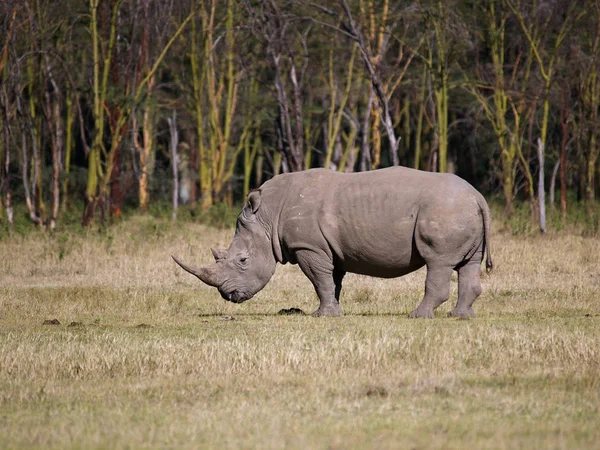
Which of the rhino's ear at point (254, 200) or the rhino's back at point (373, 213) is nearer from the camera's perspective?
the rhino's back at point (373, 213)

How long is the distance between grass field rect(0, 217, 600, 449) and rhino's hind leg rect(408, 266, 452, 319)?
212 mm

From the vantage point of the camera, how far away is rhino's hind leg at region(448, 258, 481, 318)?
41.4 feet

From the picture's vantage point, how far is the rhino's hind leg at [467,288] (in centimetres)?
1262

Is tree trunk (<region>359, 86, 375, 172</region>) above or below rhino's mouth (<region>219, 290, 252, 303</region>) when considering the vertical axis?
below

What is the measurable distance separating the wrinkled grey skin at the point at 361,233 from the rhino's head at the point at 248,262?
1 cm

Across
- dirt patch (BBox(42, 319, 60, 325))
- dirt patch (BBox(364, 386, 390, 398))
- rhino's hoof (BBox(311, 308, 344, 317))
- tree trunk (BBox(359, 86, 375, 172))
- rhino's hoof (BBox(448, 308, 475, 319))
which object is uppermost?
dirt patch (BBox(364, 386, 390, 398))

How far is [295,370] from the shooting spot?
367 inches

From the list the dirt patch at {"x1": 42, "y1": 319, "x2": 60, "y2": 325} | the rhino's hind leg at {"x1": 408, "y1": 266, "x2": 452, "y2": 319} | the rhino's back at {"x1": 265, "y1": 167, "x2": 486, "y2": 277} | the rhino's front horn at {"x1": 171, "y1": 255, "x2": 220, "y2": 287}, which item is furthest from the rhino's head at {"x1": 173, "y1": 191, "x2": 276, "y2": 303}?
the rhino's hind leg at {"x1": 408, "y1": 266, "x2": 452, "y2": 319}

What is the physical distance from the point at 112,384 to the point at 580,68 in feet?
76.5

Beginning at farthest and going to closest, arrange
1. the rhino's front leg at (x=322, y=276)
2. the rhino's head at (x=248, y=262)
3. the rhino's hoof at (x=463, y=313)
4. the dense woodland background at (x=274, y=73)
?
the dense woodland background at (x=274, y=73)
the rhino's head at (x=248, y=262)
the rhino's front leg at (x=322, y=276)
the rhino's hoof at (x=463, y=313)

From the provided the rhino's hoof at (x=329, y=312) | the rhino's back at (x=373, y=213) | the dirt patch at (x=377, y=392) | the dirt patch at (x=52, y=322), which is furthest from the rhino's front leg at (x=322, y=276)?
the dirt patch at (x=377, y=392)

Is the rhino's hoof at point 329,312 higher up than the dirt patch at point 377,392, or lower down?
lower down

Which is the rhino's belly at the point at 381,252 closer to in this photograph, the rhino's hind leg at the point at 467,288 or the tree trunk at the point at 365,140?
the rhino's hind leg at the point at 467,288

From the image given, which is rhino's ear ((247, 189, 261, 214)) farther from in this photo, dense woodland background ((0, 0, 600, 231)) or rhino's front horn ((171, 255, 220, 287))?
dense woodland background ((0, 0, 600, 231))
